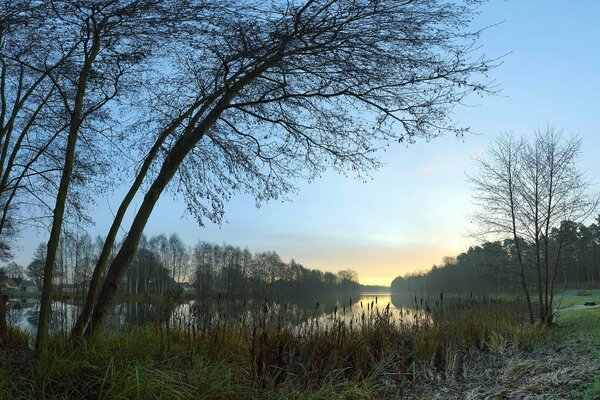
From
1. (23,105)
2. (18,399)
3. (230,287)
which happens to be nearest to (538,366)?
(230,287)

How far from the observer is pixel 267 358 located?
225 inches

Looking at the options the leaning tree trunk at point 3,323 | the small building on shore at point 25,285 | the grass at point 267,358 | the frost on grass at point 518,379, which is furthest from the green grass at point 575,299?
the small building on shore at point 25,285

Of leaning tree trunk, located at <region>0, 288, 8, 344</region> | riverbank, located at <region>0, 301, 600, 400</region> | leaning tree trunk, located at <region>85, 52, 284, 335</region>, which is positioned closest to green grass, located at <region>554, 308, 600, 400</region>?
riverbank, located at <region>0, 301, 600, 400</region>

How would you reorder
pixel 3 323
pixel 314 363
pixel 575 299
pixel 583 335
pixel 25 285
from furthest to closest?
pixel 25 285, pixel 575 299, pixel 583 335, pixel 3 323, pixel 314 363

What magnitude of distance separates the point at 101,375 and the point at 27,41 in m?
4.82

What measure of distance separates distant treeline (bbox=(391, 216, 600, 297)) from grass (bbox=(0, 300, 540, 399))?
1.95 metres

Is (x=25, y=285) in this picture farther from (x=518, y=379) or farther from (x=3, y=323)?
(x=518, y=379)

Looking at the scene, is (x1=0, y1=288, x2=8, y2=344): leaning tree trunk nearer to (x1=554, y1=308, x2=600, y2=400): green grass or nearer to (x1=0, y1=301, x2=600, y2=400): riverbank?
(x1=0, y1=301, x2=600, y2=400): riverbank

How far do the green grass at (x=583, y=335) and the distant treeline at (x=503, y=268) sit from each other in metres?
1.99

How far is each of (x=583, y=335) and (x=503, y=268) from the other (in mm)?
7430

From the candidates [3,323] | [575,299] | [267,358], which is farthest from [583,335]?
[575,299]

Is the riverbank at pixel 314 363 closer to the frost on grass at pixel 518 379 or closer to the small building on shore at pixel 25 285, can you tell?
the frost on grass at pixel 518 379

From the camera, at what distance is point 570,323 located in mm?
14609

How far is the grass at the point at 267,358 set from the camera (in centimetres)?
407
